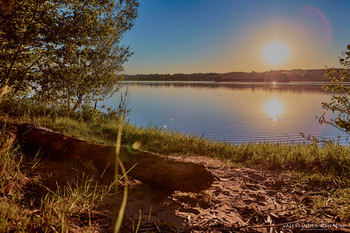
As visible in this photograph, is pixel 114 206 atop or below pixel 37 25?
below

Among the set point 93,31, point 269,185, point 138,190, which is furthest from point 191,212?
point 93,31

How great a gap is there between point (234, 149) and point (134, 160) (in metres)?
5.02

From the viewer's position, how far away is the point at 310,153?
25.4 feet

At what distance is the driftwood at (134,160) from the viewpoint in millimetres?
4398

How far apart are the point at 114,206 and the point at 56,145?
241 cm

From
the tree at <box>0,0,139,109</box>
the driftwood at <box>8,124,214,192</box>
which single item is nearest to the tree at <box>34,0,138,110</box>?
the tree at <box>0,0,139,109</box>

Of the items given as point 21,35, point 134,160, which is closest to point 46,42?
point 21,35

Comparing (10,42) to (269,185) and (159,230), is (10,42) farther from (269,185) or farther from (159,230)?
(269,185)

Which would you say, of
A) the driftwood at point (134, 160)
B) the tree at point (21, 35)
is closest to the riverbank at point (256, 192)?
the driftwood at point (134, 160)

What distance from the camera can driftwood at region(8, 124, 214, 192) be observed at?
4.40m

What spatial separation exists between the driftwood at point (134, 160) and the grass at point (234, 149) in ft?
6.80

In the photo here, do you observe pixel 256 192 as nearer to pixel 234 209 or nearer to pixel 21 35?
pixel 234 209

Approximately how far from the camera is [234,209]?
376cm

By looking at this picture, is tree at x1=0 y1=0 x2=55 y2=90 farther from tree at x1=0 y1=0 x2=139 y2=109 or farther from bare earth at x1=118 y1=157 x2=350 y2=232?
bare earth at x1=118 y1=157 x2=350 y2=232
